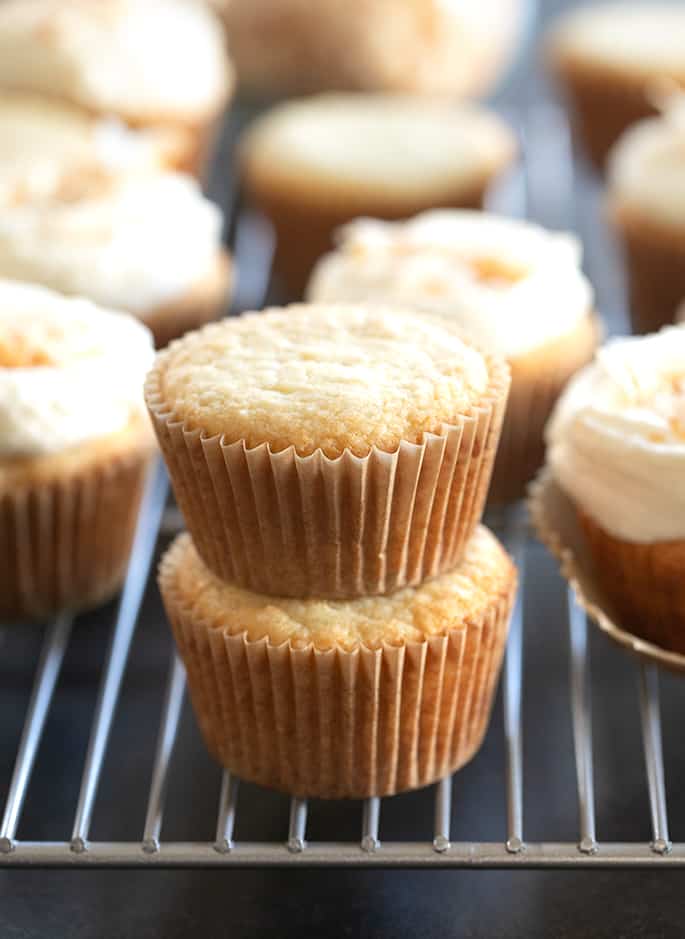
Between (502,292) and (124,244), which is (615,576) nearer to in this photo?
(502,292)

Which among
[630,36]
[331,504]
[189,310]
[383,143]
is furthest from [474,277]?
[630,36]

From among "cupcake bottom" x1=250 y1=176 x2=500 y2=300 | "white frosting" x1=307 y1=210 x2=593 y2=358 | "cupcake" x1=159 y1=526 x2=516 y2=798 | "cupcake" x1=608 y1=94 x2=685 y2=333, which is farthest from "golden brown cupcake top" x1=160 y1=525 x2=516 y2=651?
"cupcake bottom" x1=250 y1=176 x2=500 y2=300

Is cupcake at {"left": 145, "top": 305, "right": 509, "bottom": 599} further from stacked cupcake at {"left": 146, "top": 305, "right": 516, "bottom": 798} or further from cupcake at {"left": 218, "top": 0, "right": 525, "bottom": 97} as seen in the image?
cupcake at {"left": 218, "top": 0, "right": 525, "bottom": 97}

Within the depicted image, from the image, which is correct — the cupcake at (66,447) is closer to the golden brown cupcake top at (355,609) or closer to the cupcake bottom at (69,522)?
the cupcake bottom at (69,522)

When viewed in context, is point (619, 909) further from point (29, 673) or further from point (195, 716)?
point (29, 673)

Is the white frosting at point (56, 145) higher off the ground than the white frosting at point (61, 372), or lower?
lower

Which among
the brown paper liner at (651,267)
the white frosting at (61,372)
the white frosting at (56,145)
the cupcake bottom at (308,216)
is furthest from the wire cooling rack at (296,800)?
the cupcake bottom at (308,216)
